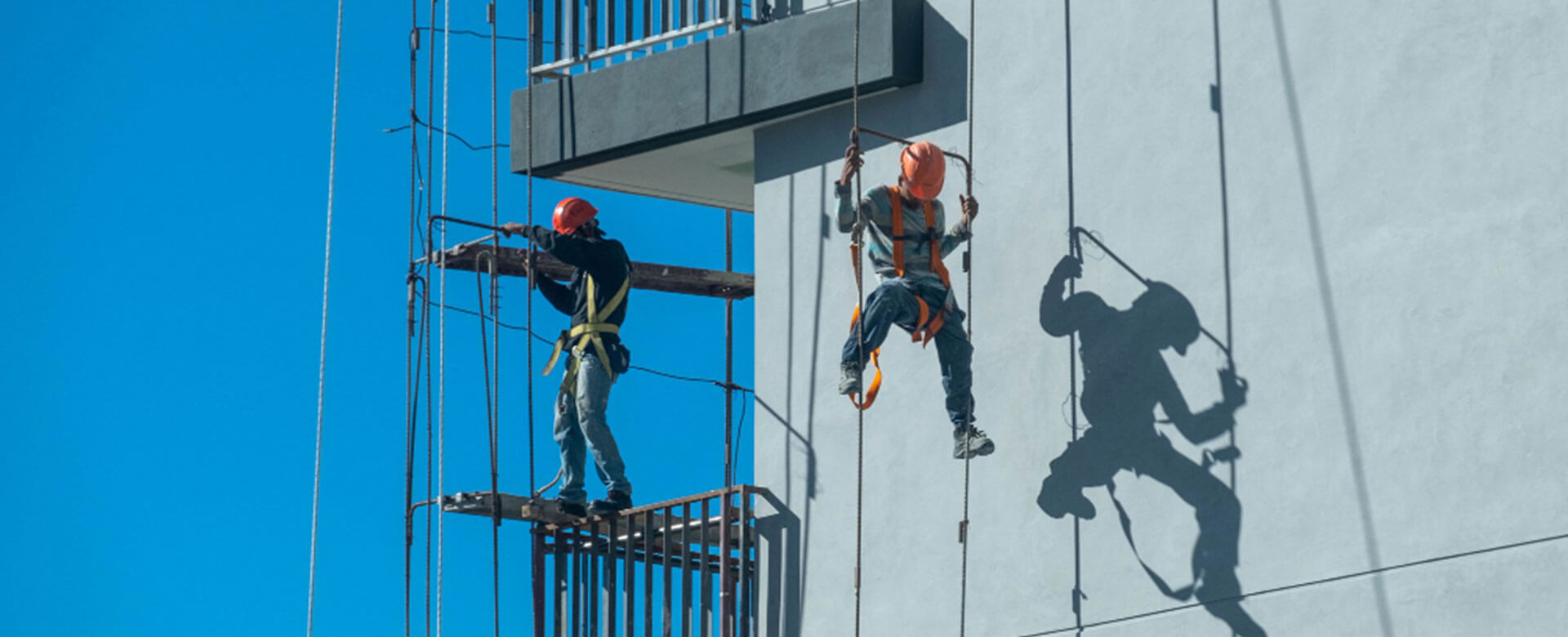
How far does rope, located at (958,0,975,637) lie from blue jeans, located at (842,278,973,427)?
0.08 metres

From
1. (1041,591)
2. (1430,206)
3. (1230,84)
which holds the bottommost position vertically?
(1041,591)

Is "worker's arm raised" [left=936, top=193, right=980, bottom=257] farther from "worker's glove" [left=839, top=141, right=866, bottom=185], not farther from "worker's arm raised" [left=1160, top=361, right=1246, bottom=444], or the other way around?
"worker's arm raised" [left=1160, top=361, right=1246, bottom=444]

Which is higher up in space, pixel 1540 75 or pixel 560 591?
pixel 1540 75

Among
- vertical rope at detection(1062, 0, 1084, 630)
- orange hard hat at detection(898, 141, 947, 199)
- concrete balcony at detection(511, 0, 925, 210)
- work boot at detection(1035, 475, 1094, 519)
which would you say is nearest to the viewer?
vertical rope at detection(1062, 0, 1084, 630)

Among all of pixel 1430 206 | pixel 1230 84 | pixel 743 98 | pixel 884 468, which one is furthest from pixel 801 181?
pixel 1430 206

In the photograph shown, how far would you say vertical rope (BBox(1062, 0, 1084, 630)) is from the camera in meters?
17.6

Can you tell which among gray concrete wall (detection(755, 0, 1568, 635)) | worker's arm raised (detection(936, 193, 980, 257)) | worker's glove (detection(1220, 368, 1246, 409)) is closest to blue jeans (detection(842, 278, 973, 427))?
worker's arm raised (detection(936, 193, 980, 257))

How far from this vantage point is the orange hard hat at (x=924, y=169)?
704 inches

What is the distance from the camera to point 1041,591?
58.5ft

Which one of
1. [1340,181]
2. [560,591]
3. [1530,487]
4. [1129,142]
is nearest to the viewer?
[1530,487]

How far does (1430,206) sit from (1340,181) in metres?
0.69

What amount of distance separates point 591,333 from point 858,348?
9.14ft

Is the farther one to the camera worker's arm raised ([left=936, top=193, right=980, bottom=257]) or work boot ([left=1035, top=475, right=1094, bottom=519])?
worker's arm raised ([left=936, top=193, right=980, bottom=257])

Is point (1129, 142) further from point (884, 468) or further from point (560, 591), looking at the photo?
point (560, 591)
